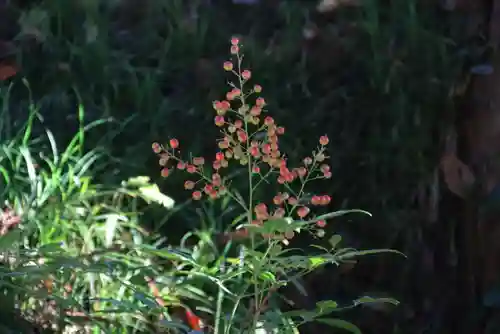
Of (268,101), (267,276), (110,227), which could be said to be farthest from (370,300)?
(268,101)

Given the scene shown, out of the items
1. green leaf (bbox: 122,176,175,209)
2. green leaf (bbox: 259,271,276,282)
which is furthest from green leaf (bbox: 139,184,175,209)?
green leaf (bbox: 259,271,276,282)

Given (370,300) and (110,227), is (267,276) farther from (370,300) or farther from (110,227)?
(110,227)

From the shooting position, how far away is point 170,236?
1930 millimetres

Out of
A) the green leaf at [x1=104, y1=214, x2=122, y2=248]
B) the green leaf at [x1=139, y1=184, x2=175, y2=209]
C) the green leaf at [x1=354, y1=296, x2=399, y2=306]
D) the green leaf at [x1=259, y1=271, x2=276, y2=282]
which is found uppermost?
the green leaf at [x1=259, y1=271, x2=276, y2=282]

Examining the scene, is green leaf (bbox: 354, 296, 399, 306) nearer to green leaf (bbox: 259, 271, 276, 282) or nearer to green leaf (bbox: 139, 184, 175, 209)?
green leaf (bbox: 259, 271, 276, 282)

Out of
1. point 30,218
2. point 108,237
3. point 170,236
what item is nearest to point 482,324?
point 170,236

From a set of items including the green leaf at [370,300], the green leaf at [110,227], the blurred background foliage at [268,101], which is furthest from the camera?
the blurred background foliage at [268,101]

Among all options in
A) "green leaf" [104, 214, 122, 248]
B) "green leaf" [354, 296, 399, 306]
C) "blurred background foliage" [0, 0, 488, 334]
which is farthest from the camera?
"blurred background foliage" [0, 0, 488, 334]

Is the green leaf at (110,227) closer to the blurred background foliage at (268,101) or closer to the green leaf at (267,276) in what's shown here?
the blurred background foliage at (268,101)

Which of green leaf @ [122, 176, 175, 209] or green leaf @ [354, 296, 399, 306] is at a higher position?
green leaf @ [354, 296, 399, 306]

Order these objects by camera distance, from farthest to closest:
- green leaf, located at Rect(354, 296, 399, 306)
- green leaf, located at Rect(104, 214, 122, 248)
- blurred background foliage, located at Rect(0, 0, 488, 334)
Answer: blurred background foliage, located at Rect(0, 0, 488, 334), green leaf, located at Rect(104, 214, 122, 248), green leaf, located at Rect(354, 296, 399, 306)

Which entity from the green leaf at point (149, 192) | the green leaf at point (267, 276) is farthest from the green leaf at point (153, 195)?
the green leaf at point (267, 276)

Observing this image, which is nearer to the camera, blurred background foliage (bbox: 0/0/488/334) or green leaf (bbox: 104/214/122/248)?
green leaf (bbox: 104/214/122/248)

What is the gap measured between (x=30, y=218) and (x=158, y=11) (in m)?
0.87
